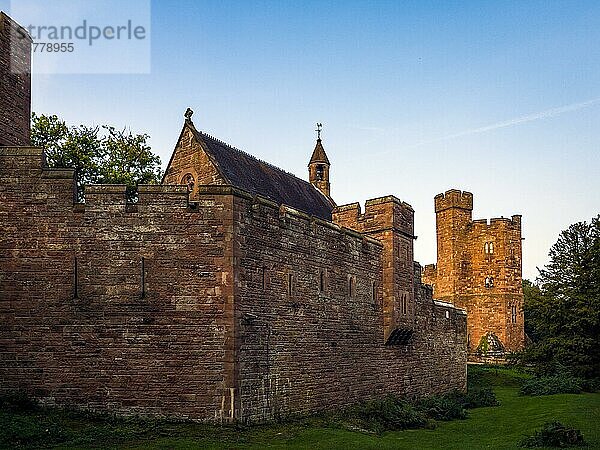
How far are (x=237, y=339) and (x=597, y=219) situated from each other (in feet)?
100

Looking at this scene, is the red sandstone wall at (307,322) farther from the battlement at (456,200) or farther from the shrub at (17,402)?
the battlement at (456,200)

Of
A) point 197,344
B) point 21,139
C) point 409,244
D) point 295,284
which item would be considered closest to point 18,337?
point 197,344

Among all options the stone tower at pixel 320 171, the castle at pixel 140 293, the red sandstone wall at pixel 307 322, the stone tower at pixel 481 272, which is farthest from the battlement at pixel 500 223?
the castle at pixel 140 293

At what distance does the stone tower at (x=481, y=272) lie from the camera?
6256 cm

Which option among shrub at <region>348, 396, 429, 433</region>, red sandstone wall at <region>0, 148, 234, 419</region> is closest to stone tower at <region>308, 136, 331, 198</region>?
shrub at <region>348, 396, 429, 433</region>

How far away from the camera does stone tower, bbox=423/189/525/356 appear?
205 ft

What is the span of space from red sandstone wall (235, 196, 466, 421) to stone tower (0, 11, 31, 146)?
7620mm

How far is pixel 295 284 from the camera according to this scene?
2433 centimetres

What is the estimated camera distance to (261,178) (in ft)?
117

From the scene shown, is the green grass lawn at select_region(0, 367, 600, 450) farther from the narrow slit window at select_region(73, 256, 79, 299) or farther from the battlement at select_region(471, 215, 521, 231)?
the battlement at select_region(471, 215, 521, 231)

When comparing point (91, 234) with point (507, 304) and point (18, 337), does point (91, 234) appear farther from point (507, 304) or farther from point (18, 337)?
point (507, 304)

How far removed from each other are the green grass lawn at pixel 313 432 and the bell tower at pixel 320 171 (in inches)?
1078

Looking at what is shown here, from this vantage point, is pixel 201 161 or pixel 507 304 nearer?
pixel 201 161

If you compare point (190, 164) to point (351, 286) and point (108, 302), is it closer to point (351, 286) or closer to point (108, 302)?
point (351, 286)
